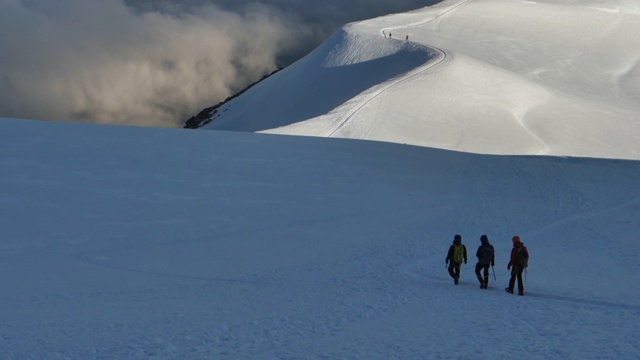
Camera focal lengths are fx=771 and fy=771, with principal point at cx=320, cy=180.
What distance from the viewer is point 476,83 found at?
162 feet

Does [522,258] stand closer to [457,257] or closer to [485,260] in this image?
[485,260]

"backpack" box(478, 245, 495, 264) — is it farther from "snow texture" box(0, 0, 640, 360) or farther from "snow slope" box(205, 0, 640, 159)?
"snow slope" box(205, 0, 640, 159)

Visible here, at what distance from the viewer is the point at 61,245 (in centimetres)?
1538

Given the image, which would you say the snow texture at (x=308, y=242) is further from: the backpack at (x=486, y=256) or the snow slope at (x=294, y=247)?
the backpack at (x=486, y=256)

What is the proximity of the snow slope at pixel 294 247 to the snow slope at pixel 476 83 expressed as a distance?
44.0 feet

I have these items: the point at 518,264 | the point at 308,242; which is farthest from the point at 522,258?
the point at 308,242

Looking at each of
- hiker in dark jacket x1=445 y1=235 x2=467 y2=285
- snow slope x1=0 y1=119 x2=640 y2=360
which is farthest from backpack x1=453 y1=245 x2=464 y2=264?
snow slope x1=0 y1=119 x2=640 y2=360

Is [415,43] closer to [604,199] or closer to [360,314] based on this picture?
[604,199]

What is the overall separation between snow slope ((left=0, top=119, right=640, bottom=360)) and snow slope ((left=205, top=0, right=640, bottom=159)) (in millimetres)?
13415

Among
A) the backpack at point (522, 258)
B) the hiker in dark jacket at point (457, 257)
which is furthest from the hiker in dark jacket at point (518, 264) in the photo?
the hiker in dark jacket at point (457, 257)

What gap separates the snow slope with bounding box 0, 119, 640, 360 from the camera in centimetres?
890

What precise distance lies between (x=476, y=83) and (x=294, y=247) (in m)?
35.8

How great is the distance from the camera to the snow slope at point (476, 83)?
4200cm

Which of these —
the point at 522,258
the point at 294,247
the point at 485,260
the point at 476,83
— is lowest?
the point at 294,247
